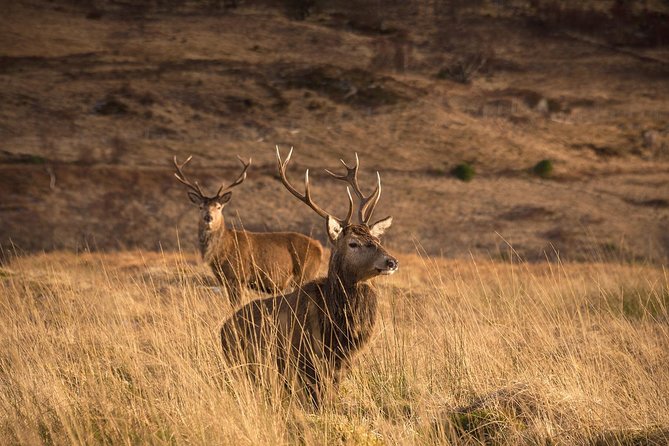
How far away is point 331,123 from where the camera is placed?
37781 millimetres

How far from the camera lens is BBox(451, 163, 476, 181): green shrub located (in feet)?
109

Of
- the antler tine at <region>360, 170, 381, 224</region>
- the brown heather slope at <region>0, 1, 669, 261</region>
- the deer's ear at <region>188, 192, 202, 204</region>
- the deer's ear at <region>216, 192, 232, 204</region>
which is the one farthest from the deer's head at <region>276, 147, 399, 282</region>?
the brown heather slope at <region>0, 1, 669, 261</region>

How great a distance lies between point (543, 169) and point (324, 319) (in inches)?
1206

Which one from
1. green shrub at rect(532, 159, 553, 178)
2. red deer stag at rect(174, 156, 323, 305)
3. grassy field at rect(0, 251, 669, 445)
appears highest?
grassy field at rect(0, 251, 669, 445)

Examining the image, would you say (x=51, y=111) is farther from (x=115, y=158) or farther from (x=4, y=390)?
(x=4, y=390)

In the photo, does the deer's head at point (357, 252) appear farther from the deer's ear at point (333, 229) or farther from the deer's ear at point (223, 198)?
the deer's ear at point (223, 198)

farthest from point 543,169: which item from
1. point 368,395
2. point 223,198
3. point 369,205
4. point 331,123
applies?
point 368,395

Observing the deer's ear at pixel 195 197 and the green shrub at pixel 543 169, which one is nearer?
the deer's ear at pixel 195 197

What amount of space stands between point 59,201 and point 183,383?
25.1 m

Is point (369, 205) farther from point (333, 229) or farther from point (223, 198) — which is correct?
point (223, 198)

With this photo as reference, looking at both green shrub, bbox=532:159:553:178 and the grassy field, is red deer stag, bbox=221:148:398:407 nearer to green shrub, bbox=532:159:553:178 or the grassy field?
the grassy field

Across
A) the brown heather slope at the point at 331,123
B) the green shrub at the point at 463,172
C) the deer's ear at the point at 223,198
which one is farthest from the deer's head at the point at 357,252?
the green shrub at the point at 463,172

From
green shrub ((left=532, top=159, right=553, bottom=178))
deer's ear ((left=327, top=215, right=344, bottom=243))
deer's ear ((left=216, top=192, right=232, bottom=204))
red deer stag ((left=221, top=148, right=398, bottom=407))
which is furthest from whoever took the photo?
green shrub ((left=532, top=159, right=553, bottom=178))

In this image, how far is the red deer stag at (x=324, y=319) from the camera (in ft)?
18.3
